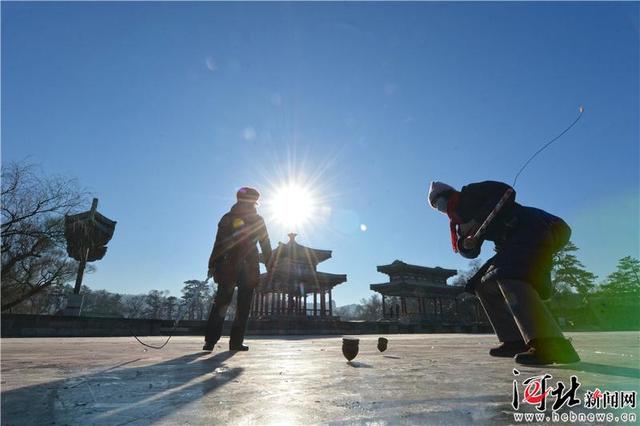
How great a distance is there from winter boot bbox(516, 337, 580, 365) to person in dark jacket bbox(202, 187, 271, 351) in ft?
8.38

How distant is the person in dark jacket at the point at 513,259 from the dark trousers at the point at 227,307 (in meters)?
2.07

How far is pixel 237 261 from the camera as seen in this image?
3.53 m

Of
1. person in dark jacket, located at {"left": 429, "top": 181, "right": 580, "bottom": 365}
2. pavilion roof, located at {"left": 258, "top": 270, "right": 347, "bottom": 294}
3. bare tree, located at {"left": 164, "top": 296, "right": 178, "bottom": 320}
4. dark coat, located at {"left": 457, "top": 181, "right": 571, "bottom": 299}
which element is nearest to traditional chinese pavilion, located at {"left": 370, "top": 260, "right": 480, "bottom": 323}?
pavilion roof, located at {"left": 258, "top": 270, "right": 347, "bottom": 294}

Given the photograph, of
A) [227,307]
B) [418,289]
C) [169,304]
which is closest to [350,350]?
[227,307]

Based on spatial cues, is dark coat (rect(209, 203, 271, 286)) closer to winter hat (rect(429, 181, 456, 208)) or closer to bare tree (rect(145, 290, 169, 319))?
winter hat (rect(429, 181, 456, 208))

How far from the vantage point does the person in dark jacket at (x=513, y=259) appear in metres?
1.76

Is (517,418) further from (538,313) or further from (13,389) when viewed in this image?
(13,389)

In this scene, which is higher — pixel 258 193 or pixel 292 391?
pixel 258 193

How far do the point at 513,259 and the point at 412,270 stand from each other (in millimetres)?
34595

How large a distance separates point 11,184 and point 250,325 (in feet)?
41.5

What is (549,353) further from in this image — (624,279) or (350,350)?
(624,279)

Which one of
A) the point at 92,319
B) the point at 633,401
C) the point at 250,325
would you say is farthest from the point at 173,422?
the point at 250,325

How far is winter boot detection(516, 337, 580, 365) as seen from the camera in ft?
5.59

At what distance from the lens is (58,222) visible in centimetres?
1631
